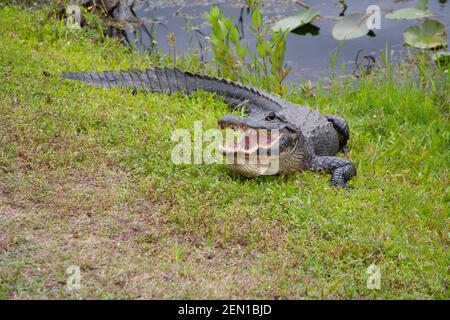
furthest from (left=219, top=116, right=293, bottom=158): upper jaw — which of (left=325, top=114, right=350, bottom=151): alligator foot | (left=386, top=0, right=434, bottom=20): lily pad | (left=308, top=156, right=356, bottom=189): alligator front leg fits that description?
(left=386, top=0, right=434, bottom=20): lily pad

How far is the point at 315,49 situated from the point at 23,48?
384 cm

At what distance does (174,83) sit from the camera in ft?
21.2

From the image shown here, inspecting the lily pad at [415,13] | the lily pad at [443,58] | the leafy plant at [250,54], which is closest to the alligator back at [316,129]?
the leafy plant at [250,54]

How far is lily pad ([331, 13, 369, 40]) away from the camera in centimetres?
825

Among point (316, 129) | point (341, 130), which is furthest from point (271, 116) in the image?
point (341, 130)

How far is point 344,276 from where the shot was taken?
364 centimetres

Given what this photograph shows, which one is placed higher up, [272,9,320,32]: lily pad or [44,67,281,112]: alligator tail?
[44,67,281,112]: alligator tail

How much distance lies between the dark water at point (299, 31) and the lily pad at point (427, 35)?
0.61 ft

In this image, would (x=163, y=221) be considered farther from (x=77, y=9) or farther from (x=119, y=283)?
(x=77, y=9)

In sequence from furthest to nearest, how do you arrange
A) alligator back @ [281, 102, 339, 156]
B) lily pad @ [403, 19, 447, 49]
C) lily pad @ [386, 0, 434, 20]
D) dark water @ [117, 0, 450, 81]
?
lily pad @ [386, 0, 434, 20] < dark water @ [117, 0, 450, 81] < lily pad @ [403, 19, 447, 49] < alligator back @ [281, 102, 339, 156]

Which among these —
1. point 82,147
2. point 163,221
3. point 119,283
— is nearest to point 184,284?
point 119,283

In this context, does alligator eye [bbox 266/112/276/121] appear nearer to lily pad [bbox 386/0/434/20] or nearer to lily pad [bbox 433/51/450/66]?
lily pad [bbox 433/51/450/66]

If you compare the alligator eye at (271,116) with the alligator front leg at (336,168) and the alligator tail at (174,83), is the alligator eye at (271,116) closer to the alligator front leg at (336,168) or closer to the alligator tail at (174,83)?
the alligator front leg at (336,168)

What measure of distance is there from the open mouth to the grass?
24 centimetres
